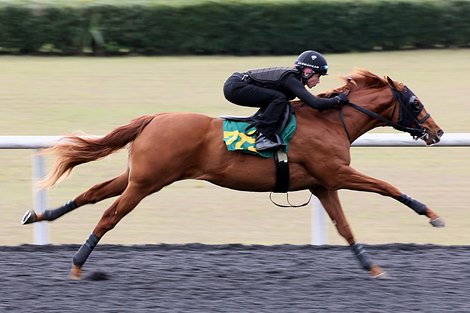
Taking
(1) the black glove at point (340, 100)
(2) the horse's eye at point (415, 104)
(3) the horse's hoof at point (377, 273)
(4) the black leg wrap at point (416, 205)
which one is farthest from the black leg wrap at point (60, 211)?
(2) the horse's eye at point (415, 104)

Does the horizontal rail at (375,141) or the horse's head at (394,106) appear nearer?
the horse's head at (394,106)

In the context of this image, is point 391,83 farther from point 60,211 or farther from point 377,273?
point 60,211

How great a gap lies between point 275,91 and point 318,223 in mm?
1392

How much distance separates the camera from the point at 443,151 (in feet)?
36.7

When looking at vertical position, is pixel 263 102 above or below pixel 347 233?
above

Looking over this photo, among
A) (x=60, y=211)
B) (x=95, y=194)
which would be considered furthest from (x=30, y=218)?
(x=95, y=194)

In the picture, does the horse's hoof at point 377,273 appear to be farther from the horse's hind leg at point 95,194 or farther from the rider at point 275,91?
the horse's hind leg at point 95,194

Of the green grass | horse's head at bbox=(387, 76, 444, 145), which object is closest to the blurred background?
the green grass

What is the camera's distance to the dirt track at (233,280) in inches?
219

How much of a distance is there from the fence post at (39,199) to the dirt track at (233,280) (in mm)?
150

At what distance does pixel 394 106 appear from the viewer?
6.51 metres

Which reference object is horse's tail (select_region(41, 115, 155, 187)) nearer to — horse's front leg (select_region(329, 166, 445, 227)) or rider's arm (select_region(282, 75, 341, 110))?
rider's arm (select_region(282, 75, 341, 110))

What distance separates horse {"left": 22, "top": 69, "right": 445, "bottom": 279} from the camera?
614cm

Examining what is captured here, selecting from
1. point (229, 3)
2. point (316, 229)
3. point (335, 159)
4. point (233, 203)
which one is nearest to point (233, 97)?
point (335, 159)
